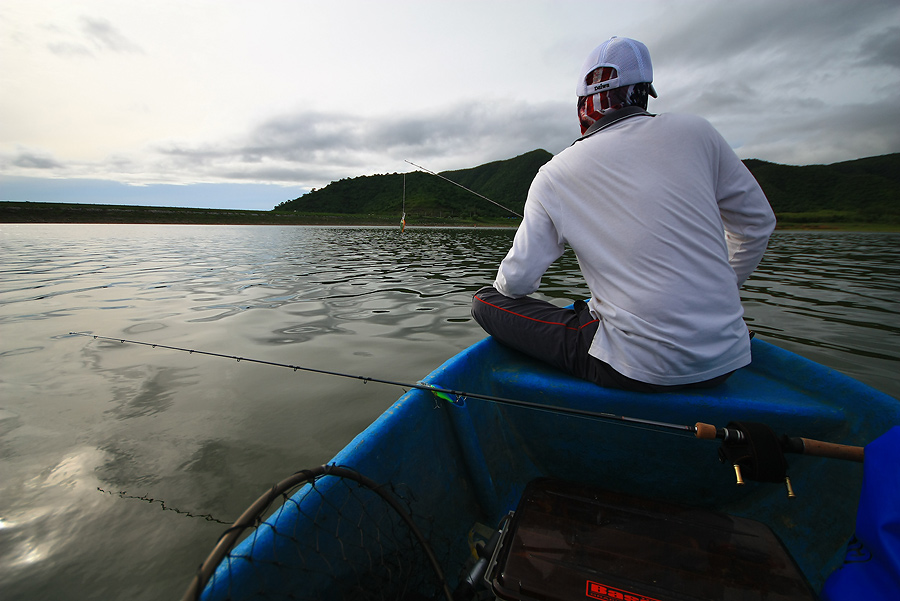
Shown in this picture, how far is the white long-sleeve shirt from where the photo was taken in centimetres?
170

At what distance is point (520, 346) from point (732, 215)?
1438 mm

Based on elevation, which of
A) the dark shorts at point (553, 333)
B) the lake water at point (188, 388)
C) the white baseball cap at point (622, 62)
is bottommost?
the lake water at point (188, 388)

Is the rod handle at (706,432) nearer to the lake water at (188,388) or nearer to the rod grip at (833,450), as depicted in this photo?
the rod grip at (833,450)

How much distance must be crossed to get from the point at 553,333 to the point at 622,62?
1470 mm

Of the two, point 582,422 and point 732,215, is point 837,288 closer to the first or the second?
point 732,215

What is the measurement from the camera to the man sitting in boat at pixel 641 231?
1704 mm

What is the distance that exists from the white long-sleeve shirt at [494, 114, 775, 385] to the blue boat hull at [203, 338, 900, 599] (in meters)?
0.32

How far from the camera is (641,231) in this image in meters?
1.72

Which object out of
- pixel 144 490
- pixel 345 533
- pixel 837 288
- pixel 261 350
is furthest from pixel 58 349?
pixel 837 288

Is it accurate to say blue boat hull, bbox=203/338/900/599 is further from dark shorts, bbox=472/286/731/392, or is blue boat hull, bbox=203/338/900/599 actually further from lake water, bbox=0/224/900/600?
lake water, bbox=0/224/900/600

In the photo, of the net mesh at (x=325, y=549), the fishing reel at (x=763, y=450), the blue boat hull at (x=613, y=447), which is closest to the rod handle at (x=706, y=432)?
the fishing reel at (x=763, y=450)

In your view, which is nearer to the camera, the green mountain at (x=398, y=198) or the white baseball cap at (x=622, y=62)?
the white baseball cap at (x=622, y=62)

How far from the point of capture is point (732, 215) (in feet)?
7.47

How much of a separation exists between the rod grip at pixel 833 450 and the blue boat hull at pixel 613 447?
46 centimetres
